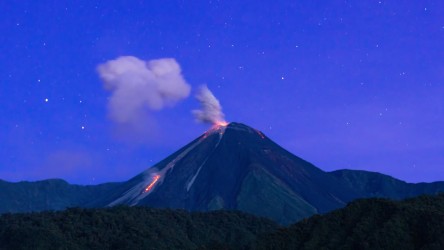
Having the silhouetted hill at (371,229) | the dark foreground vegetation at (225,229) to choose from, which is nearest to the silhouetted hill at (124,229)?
the dark foreground vegetation at (225,229)

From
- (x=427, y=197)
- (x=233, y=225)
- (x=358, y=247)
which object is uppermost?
(x=233, y=225)

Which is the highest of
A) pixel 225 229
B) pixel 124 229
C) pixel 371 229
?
pixel 225 229

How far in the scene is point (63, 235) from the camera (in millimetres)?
99438

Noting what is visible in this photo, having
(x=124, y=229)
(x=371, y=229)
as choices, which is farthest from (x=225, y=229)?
(x=371, y=229)

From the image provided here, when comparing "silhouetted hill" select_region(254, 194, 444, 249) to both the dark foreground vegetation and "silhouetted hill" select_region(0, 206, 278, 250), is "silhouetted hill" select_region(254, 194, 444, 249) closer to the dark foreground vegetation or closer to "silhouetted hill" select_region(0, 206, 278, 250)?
the dark foreground vegetation

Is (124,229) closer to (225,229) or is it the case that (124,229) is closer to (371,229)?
(225,229)

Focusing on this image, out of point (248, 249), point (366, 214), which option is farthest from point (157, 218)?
point (366, 214)

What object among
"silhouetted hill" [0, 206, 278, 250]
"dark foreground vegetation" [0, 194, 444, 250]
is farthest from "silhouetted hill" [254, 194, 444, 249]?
"silhouetted hill" [0, 206, 278, 250]

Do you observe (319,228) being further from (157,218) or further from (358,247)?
(157,218)

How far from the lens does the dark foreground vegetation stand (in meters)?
45.5

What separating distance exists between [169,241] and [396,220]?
6491 cm

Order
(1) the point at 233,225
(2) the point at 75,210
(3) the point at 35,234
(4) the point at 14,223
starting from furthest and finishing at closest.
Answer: (1) the point at 233,225
(2) the point at 75,210
(4) the point at 14,223
(3) the point at 35,234

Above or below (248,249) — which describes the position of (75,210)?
above

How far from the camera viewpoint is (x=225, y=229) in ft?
409
